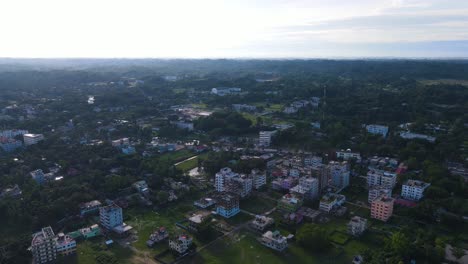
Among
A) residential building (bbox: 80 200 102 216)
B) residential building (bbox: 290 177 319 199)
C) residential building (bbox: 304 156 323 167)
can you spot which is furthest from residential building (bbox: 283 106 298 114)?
residential building (bbox: 80 200 102 216)

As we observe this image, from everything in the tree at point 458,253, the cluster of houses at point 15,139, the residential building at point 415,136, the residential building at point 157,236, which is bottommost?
the residential building at point 157,236

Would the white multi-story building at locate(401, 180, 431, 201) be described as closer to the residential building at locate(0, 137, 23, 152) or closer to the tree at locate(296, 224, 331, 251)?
the tree at locate(296, 224, 331, 251)

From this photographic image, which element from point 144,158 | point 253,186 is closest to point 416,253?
point 253,186

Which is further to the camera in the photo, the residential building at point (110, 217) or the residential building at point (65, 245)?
the residential building at point (110, 217)

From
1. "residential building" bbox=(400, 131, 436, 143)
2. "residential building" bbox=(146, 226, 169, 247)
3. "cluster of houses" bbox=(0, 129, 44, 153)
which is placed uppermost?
"residential building" bbox=(400, 131, 436, 143)

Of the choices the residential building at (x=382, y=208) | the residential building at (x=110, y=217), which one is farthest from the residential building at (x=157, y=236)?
the residential building at (x=382, y=208)

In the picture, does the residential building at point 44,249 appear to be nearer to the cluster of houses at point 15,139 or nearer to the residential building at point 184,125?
the cluster of houses at point 15,139
